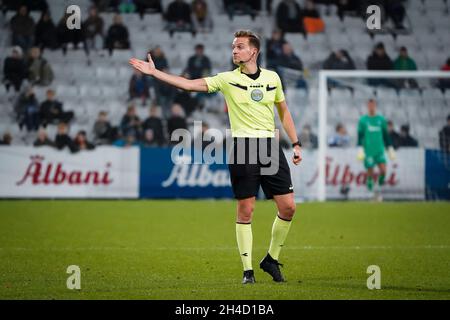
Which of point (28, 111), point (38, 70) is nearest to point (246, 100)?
point (28, 111)

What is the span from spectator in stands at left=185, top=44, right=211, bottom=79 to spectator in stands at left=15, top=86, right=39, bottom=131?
381 centimetres

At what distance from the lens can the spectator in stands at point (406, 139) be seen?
72.5ft

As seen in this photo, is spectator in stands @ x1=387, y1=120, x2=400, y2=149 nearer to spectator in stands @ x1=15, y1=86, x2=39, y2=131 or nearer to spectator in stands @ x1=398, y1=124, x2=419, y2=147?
spectator in stands @ x1=398, y1=124, x2=419, y2=147

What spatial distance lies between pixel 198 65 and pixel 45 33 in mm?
4005

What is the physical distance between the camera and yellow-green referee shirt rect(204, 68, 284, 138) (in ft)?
29.8

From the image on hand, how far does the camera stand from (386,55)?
25156 mm

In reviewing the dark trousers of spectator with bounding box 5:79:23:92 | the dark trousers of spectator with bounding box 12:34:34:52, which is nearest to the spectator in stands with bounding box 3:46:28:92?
the dark trousers of spectator with bounding box 5:79:23:92

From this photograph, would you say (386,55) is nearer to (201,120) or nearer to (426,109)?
(426,109)

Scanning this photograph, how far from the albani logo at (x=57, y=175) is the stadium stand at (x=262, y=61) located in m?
0.93

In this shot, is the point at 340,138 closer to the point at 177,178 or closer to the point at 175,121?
the point at 175,121

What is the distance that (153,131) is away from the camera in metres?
22.4

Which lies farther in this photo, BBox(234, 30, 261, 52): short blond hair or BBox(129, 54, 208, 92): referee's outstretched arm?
BBox(234, 30, 261, 52): short blond hair

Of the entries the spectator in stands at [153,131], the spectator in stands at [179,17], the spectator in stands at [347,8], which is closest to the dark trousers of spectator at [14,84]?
the spectator in stands at [153,131]
